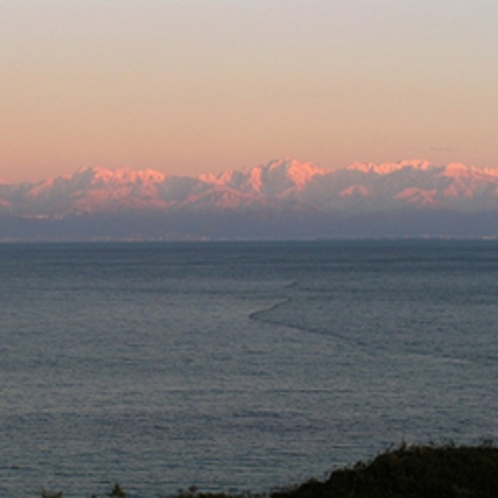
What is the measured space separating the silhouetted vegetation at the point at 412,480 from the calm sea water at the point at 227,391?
417cm

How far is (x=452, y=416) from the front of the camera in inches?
1567

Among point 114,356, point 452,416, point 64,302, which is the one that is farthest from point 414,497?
point 64,302

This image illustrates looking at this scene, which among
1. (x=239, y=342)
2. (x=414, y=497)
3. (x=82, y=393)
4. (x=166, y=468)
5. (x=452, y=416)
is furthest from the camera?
(x=239, y=342)

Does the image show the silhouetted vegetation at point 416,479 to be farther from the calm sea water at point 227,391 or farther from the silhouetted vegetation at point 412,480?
the calm sea water at point 227,391

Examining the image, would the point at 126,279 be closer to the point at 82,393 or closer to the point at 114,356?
the point at 114,356

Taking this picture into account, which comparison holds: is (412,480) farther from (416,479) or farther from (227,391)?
(227,391)

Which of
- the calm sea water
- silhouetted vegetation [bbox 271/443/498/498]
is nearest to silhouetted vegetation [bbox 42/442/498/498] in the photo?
silhouetted vegetation [bbox 271/443/498/498]

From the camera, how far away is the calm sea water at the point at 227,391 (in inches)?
1276

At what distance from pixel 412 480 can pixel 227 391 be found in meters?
20.3

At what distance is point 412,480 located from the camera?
25375 mm

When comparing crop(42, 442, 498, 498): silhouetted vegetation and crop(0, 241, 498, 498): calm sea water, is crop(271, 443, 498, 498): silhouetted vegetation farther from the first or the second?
crop(0, 241, 498, 498): calm sea water

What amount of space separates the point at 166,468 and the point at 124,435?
4768mm

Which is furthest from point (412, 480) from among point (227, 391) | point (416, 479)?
point (227, 391)

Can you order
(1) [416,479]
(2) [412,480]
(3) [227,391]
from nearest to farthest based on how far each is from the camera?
(2) [412,480]
(1) [416,479]
(3) [227,391]
